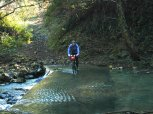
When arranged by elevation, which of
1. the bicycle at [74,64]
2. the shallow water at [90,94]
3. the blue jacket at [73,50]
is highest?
the blue jacket at [73,50]

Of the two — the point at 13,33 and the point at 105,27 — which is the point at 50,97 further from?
the point at 105,27

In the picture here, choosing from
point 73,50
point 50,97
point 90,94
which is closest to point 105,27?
point 73,50

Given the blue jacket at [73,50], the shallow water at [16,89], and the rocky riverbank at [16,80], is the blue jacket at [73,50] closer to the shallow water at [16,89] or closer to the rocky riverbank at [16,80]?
the rocky riverbank at [16,80]

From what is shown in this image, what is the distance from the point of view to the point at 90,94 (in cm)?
1703

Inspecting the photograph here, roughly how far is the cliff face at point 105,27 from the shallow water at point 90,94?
15.7 ft

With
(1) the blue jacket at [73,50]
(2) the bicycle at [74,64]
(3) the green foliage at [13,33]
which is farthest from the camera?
(3) the green foliage at [13,33]

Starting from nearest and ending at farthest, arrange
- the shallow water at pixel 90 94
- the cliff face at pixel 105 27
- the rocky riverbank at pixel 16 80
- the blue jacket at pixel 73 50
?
the shallow water at pixel 90 94 → the rocky riverbank at pixel 16 80 → the blue jacket at pixel 73 50 → the cliff face at pixel 105 27

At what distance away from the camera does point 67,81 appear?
20.8 metres

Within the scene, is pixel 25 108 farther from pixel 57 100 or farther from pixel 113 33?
pixel 113 33

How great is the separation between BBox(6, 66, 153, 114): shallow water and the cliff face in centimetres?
478

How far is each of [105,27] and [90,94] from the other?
618 inches

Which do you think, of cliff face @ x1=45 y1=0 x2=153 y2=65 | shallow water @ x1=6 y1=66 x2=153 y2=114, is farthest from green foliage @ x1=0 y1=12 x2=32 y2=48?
shallow water @ x1=6 y1=66 x2=153 y2=114

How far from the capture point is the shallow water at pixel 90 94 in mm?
A: 14422

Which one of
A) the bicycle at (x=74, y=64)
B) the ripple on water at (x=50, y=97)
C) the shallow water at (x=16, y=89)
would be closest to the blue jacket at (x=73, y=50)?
the bicycle at (x=74, y=64)
